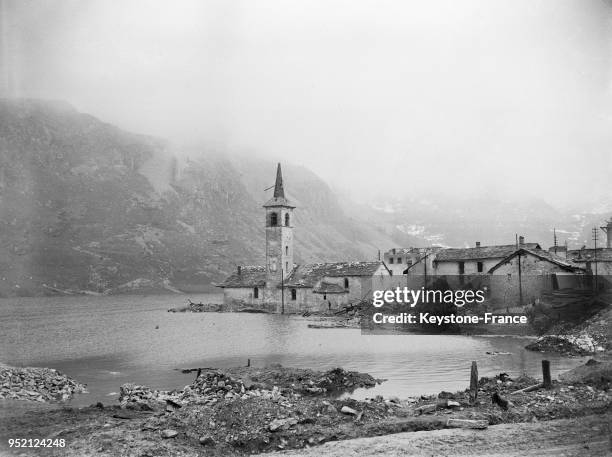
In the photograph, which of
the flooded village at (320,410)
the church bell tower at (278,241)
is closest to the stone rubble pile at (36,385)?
the flooded village at (320,410)

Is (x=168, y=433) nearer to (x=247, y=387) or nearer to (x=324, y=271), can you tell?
(x=247, y=387)

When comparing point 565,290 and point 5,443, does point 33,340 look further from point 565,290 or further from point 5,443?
point 565,290

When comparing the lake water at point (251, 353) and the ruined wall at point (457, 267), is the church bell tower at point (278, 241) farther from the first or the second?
the ruined wall at point (457, 267)

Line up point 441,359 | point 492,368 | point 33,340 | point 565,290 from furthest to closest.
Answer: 1. point 33,340
2. point 565,290
3. point 441,359
4. point 492,368

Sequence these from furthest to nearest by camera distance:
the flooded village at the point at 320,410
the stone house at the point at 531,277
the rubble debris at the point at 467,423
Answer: the stone house at the point at 531,277, the rubble debris at the point at 467,423, the flooded village at the point at 320,410

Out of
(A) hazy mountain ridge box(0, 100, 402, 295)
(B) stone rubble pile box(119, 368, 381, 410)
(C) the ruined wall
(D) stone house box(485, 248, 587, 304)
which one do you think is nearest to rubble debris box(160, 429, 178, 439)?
(B) stone rubble pile box(119, 368, 381, 410)

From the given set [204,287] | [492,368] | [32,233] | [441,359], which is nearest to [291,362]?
[441,359]
